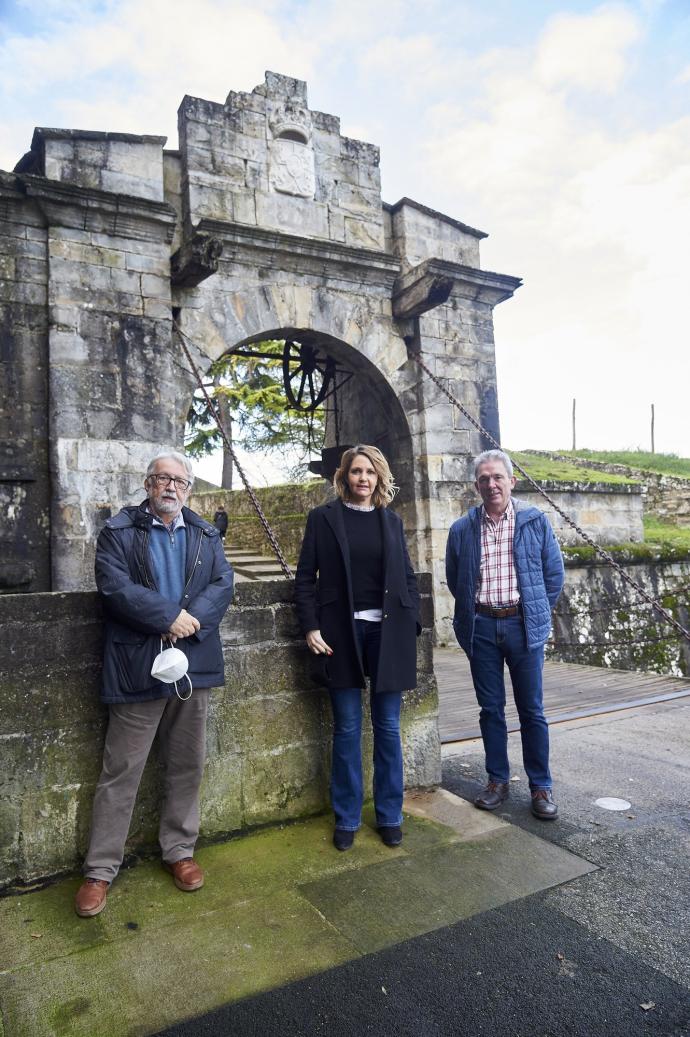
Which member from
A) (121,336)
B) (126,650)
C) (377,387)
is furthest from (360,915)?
(377,387)

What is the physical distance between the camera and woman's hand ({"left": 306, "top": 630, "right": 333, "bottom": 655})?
306cm

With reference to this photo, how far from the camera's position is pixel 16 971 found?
6.88 feet

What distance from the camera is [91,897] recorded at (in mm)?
2438

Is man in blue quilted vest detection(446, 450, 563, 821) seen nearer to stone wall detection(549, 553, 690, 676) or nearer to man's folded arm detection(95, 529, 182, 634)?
man's folded arm detection(95, 529, 182, 634)

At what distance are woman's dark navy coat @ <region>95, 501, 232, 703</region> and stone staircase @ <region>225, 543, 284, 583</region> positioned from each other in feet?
20.8

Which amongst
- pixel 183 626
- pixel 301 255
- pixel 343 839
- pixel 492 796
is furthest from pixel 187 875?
→ pixel 301 255

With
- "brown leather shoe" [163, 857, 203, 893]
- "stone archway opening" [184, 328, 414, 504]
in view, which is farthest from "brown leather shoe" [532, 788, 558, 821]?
"stone archway opening" [184, 328, 414, 504]

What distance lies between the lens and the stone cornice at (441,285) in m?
8.02

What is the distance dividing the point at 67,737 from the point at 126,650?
1.49 ft

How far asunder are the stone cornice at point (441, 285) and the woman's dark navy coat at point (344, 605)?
555 centimetres

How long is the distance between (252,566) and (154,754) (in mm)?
8127

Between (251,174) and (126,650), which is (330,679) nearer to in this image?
(126,650)

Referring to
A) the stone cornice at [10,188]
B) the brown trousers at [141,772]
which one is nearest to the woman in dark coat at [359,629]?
the brown trousers at [141,772]

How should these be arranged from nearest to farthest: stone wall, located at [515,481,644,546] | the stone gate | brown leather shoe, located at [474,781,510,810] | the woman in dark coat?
the woman in dark coat < brown leather shoe, located at [474,781,510,810] < the stone gate < stone wall, located at [515,481,644,546]
